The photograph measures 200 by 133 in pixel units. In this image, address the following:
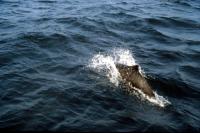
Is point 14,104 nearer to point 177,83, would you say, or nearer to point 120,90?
point 120,90

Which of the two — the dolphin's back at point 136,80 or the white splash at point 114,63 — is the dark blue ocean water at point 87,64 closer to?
the white splash at point 114,63

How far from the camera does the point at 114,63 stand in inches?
509

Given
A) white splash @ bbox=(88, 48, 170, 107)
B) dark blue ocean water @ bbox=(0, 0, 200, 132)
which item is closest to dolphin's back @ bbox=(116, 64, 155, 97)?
white splash @ bbox=(88, 48, 170, 107)

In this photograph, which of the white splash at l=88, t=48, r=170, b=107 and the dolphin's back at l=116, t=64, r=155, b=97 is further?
the dolphin's back at l=116, t=64, r=155, b=97

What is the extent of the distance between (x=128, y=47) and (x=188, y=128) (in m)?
6.42

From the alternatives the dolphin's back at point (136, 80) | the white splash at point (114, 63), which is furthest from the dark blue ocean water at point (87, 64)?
the dolphin's back at point (136, 80)

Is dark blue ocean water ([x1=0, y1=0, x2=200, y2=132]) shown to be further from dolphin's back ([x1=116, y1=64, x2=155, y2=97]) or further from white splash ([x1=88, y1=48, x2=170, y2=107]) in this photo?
dolphin's back ([x1=116, y1=64, x2=155, y2=97])

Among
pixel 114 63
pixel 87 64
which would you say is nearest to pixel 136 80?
pixel 114 63

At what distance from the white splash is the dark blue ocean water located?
0.82ft

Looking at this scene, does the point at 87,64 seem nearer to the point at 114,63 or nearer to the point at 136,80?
the point at 114,63

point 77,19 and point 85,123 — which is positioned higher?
point 77,19

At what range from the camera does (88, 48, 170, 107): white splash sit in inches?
413

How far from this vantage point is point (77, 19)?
59.9ft

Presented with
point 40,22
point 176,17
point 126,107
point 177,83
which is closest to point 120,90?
point 126,107
